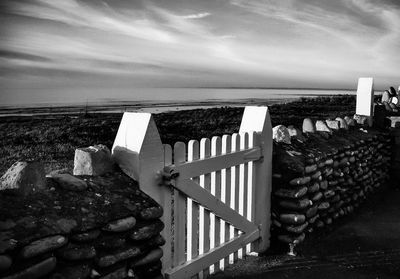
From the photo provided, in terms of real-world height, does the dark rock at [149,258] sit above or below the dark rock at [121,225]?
below

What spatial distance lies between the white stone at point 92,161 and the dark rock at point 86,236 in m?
0.52

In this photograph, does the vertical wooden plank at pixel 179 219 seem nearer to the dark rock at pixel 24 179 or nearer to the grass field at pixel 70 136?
the dark rock at pixel 24 179

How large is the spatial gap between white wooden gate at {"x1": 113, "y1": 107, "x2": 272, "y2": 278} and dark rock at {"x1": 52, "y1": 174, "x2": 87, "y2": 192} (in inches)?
15.6

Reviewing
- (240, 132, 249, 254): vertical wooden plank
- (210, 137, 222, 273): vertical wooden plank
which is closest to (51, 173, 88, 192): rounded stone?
(210, 137, 222, 273): vertical wooden plank

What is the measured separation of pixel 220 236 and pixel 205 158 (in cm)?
85

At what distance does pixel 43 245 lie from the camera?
1837 millimetres

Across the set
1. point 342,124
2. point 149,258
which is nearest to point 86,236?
point 149,258

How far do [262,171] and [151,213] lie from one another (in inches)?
72.4

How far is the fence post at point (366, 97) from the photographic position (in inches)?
289

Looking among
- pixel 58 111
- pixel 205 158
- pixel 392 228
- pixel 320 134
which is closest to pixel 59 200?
pixel 205 158

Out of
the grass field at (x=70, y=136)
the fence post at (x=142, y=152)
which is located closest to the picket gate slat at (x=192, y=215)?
the fence post at (x=142, y=152)

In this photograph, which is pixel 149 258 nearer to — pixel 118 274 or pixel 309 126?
pixel 118 274

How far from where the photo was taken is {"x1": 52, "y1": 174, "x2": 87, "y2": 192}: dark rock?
2.25 m

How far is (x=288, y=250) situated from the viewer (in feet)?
13.6
